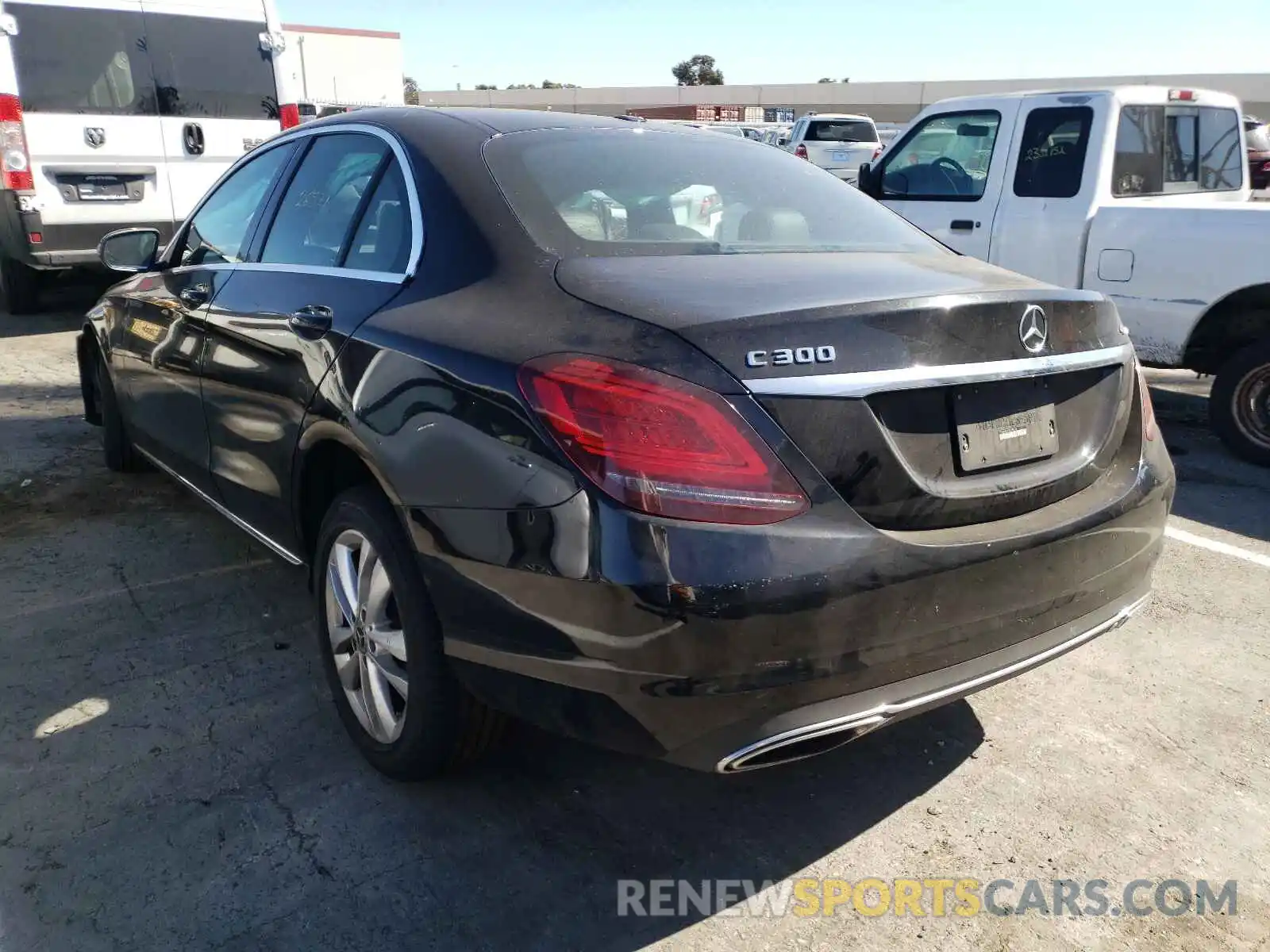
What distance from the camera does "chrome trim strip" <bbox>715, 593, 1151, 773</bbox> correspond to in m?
2.13

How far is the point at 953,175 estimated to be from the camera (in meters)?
7.13

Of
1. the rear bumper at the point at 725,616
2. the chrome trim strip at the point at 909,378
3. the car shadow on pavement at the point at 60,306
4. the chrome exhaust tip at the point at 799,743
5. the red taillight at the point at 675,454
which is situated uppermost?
the chrome trim strip at the point at 909,378

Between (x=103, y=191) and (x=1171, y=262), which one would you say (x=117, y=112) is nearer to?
(x=103, y=191)

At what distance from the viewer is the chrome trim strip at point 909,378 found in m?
2.12

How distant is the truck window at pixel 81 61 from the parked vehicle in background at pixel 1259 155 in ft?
34.3

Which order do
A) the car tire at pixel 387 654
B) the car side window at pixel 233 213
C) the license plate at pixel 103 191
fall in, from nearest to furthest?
the car tire at pixel 387 654 → the car side window at pixel 233 213 → the license plate at pixel 103 191

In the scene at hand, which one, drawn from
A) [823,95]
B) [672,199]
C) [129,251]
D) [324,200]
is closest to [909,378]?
[672,199]

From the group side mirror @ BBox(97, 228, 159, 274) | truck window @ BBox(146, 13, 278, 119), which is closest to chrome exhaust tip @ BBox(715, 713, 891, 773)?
side mirror @ BBox(97, 228, 159, 274)

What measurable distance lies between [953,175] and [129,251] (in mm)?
5066

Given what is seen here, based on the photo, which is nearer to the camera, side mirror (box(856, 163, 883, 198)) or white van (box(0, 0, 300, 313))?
side mirror (box(856, 163, 883, 198))

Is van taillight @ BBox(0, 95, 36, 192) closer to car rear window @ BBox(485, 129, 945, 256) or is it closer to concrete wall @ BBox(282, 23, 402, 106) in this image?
car rear window @ BBox(485, 129, 945, 256)

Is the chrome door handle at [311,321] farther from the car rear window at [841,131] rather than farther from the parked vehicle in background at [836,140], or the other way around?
the car rear window at [841,131]

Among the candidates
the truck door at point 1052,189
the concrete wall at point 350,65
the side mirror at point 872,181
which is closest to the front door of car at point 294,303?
the truck door at point 1052,189

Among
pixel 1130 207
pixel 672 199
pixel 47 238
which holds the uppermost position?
pixel 672 199
